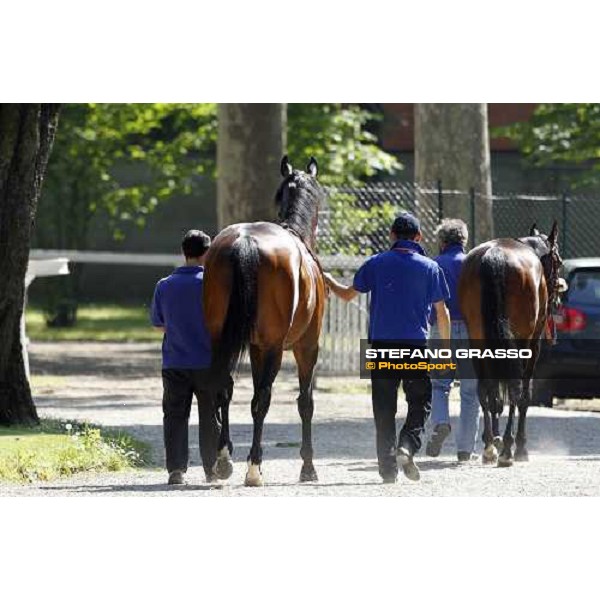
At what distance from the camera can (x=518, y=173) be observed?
46094 mm

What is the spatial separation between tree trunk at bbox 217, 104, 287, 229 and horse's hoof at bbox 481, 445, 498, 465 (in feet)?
42.1

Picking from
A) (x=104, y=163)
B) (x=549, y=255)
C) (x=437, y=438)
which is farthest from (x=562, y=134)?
(x=437, y=438)

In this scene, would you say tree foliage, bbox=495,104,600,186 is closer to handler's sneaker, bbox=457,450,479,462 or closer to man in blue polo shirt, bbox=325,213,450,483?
handler's sneaker, bbox=457,450,479,462

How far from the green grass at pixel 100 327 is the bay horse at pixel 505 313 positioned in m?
19.5

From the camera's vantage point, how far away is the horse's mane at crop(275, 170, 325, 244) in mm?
14055

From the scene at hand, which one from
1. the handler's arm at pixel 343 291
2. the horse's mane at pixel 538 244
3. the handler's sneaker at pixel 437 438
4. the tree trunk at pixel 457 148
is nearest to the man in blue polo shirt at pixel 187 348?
the handler's arm at pixel 343 291

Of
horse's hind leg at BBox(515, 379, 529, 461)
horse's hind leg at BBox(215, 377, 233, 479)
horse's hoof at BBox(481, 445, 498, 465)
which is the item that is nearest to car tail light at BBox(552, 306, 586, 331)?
horse's hind leg at BBox(515, 379, 529, 461)

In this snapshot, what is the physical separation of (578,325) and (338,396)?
13.2 ft

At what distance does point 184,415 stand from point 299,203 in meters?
1.83

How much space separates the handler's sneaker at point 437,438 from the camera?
15.8m

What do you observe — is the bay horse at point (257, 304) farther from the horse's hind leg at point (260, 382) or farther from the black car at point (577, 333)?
the black car at point (577, 333)

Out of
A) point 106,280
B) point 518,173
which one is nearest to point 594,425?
point 518,173

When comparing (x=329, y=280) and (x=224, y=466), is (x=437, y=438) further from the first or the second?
(x=224, y=466)

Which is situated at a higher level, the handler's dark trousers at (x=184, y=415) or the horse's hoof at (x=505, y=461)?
the handler's dark trousers at (x=184, y=415)
